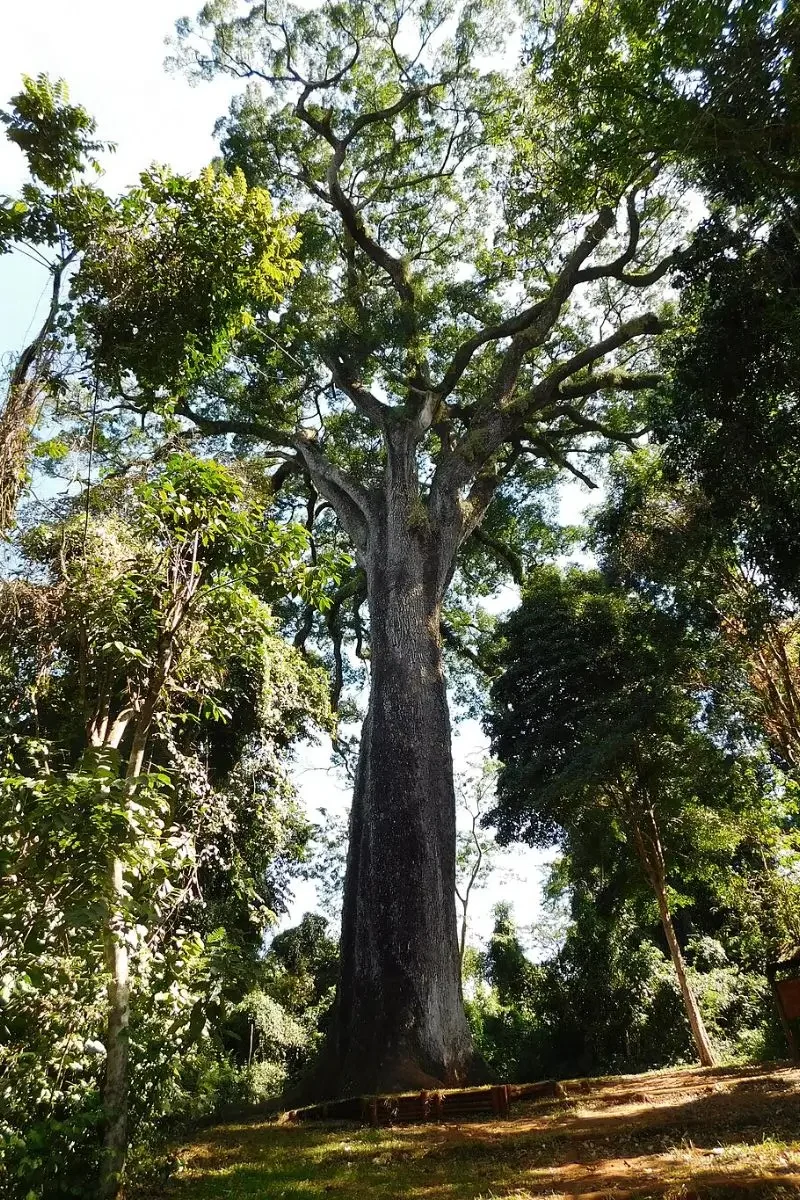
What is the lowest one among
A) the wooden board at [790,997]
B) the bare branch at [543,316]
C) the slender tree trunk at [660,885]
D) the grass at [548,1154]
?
→ the grass at [548,1154]

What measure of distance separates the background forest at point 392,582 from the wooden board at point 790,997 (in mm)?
2185

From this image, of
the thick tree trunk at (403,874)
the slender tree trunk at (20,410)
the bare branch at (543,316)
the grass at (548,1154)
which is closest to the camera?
the grass at (548,1154)

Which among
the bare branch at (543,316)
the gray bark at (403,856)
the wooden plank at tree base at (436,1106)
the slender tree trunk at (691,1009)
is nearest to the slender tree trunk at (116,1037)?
the wooden plank at tree base at (436,1106)

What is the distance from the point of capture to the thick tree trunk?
238 inches

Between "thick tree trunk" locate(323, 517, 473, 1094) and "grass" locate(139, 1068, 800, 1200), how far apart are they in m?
0.96

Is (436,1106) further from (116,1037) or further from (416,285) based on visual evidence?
(416,285)

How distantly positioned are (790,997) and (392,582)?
6058mm

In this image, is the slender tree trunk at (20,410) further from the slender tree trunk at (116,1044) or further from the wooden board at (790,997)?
the wooden board at (790,997)

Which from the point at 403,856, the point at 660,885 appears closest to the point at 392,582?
the point at 403,856

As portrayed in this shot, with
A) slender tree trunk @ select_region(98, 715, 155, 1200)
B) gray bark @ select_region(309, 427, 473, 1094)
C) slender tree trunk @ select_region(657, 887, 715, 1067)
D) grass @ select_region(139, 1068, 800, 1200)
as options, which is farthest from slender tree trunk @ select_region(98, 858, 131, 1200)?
slender tree trunk @ select_region(657, 887, 715, 1067)

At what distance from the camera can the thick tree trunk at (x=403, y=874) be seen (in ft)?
19.9

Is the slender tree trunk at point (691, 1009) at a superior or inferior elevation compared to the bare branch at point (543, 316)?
inferior

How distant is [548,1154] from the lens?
3.56 meters

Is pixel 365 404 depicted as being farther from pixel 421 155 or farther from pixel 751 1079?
pixel 751 1079
